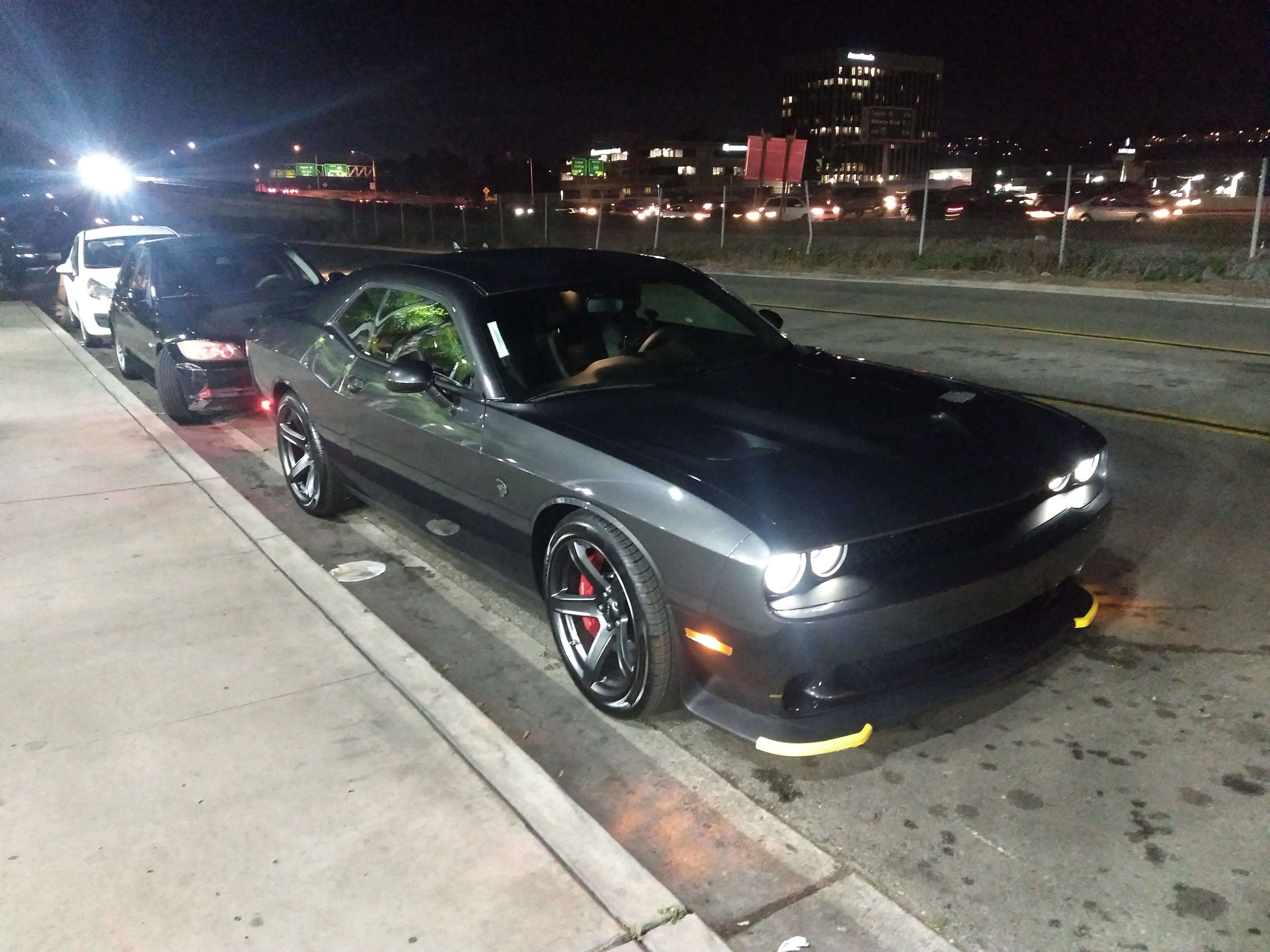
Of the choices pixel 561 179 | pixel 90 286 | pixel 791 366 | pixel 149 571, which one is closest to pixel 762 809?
pixel 791 366

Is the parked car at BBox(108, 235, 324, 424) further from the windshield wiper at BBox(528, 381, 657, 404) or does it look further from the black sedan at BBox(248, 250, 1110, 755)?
the windshield wiper at BBox(528, 381, 657, 404)

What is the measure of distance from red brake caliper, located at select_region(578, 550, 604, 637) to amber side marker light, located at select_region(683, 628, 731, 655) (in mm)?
487

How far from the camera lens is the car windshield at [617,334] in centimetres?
418

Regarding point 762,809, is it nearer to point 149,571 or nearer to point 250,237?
point 149,571

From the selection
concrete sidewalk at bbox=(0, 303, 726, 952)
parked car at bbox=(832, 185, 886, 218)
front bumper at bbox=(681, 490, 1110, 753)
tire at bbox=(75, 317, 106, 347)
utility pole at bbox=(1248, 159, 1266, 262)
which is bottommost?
concrete sidewalk at bbox=(0, 303, 726, 952)

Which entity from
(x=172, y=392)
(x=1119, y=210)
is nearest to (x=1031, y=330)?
(x=172, y=392)

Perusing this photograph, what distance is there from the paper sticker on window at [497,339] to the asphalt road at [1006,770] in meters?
0.90

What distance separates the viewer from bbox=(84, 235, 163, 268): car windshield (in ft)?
40.3

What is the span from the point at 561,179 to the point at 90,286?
10068cm

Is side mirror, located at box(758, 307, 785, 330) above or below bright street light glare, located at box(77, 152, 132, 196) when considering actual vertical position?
below

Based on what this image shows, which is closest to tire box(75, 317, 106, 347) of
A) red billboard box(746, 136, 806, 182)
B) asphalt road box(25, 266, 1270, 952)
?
asphalt road box(25, 266, 1270, 952)

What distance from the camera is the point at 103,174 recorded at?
184 feet

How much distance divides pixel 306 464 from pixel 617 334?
7.61ft

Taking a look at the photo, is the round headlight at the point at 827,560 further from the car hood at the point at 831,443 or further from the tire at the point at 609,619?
the tire at the point at 609,619
